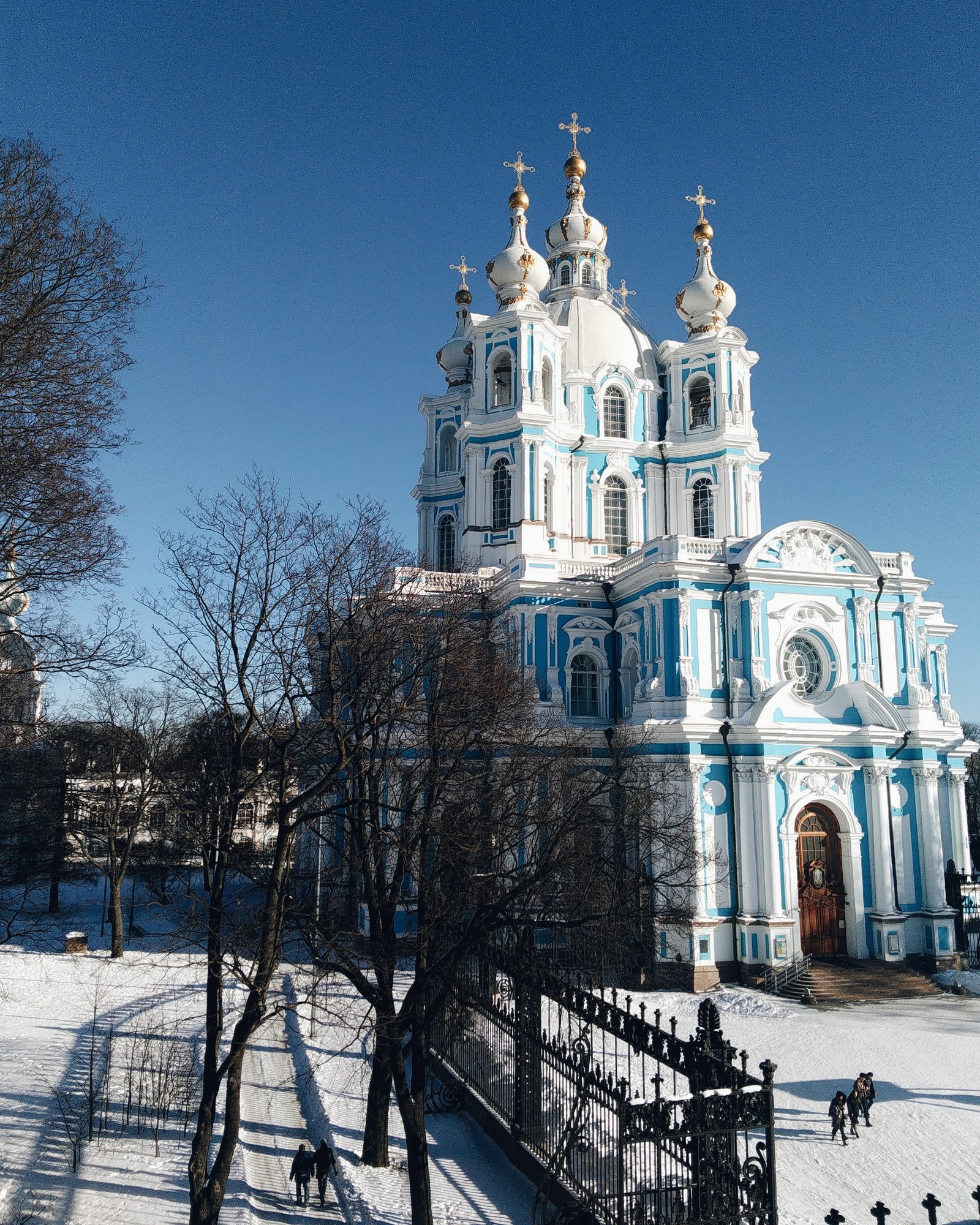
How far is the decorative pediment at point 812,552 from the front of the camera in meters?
23.9

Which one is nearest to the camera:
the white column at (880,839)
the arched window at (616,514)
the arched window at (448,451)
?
the white column at (880,839)

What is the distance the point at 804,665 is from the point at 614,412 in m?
10.8

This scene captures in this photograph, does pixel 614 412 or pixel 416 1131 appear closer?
pixel 416 1131

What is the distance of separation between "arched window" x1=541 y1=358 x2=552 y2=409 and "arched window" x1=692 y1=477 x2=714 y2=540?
5208 mm

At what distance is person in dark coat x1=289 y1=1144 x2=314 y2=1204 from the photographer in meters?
10.7

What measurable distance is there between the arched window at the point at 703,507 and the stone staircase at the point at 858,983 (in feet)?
43.4

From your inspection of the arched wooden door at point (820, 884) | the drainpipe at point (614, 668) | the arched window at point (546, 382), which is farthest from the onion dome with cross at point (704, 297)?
the arched wooden door at point (820, 884)

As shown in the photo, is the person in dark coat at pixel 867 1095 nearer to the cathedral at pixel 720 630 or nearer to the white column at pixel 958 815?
the cathedral at pixel 720 630

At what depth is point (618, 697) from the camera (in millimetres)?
25984

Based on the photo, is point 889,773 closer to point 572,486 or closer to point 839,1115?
point 572,486

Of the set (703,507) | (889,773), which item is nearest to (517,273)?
(703,507)

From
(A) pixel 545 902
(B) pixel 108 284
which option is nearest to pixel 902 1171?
(A) pixel 545 902

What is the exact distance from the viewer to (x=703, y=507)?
30906mm

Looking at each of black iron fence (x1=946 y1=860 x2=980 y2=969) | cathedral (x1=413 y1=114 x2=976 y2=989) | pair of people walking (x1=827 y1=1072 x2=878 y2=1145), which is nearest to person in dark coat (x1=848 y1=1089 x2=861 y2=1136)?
pair of people walking (x1=827 y1=1072 x2=878 y2=1145)
